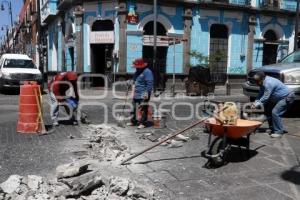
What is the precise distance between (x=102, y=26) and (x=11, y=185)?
19.7m

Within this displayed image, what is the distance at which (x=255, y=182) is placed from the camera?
5.86 m

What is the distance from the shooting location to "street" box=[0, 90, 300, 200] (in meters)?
5.54

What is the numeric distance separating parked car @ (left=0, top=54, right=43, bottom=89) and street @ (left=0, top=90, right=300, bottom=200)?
35.4 feet

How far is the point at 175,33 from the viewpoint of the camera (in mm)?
24422

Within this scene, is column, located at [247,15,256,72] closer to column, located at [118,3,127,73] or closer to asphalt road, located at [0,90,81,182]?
column, located at [118,3,127,73]

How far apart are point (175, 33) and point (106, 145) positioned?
1736 cm

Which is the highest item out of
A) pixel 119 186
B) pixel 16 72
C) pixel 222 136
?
pixel 16 72

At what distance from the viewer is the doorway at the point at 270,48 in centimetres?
2793

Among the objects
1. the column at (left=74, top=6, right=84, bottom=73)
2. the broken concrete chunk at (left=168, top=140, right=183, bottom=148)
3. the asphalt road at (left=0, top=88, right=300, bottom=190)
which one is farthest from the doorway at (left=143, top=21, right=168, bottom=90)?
the broken concrete chunk at (left=168, top=140, right=183, bottom=148)

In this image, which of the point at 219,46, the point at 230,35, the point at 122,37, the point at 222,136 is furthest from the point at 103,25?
the point at 222,136

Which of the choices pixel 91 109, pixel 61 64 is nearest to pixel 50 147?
pixel 91 109

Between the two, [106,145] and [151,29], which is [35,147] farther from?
[151,29]

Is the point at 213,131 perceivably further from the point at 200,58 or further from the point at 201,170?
the point at 200,58

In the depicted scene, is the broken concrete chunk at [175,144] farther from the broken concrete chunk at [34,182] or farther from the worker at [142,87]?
the broken concrete chunk at [34,182]
